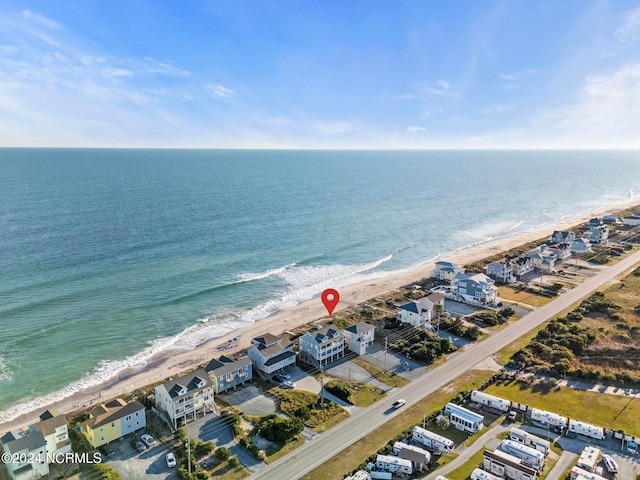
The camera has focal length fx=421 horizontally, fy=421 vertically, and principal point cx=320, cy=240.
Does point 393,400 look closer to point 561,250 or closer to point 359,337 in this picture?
point 359,337

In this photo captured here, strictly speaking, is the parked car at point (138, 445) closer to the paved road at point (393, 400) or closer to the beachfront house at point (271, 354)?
the paved road at point (393, 400)

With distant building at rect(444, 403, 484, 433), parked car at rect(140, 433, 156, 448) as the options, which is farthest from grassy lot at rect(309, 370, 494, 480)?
parked car at rect(140, 433, 156, 448)

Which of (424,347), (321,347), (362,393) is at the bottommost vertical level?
(362,393)

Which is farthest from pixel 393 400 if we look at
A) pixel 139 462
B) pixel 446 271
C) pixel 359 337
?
pixel 446 271

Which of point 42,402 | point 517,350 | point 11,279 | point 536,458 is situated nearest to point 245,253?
point 11,279

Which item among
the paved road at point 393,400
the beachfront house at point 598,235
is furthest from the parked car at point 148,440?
the beachfront house at point 598,235

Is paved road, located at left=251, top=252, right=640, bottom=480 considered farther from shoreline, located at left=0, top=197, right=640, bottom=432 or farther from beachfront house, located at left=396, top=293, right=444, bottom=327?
shoreline, located at left=0, top=197, right=640, bottom=432
